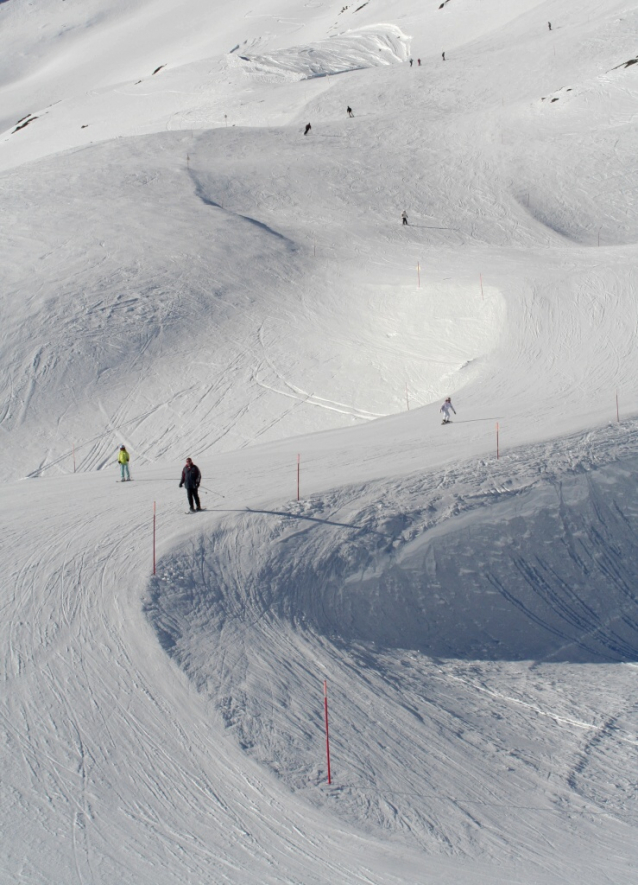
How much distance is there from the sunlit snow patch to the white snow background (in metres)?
18.9

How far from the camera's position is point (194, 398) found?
29422 mm

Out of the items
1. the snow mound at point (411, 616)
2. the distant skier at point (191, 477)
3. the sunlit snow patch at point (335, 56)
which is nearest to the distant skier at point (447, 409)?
the snow mound at point (411, 616)

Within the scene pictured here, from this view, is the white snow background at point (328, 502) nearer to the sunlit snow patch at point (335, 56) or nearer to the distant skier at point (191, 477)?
the distant skier at point (191, 477)

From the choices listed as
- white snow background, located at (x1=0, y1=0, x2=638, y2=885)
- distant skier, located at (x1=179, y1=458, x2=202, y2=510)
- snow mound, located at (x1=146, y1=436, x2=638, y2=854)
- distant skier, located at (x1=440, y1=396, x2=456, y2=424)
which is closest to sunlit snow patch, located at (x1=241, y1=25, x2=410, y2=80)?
white snow background, located at (x1=0, y1=0, x2=638, y2=885)

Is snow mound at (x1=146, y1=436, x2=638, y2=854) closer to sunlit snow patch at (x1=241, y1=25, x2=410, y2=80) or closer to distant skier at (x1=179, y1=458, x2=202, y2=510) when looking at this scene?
distant skier at (x1=179, y1=458, x2=202, y2=510)

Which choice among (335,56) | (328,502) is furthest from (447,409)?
(335,56)

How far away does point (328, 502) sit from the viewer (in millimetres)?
17688

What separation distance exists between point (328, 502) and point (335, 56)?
66.5 m

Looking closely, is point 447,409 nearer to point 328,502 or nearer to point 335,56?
point 328,502

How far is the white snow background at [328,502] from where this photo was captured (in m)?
10.2

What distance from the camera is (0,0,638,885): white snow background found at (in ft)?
33.6

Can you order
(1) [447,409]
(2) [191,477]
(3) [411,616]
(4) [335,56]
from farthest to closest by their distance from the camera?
1. (4) [335,56]
2. (1) [447,409]
3. (2) [191,477]
4. (3) [411,616]

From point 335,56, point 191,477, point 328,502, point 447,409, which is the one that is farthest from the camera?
point 335,56

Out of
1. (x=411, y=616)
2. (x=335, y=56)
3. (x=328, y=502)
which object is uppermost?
(x=335, y=56)
